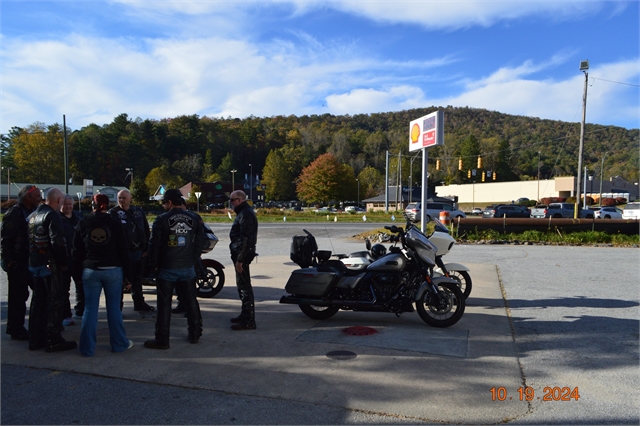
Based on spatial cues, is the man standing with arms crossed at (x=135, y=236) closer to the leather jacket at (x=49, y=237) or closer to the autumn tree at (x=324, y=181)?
the leather jacket at (x=49, y=237)

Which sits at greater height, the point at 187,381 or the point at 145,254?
the point at 145,254

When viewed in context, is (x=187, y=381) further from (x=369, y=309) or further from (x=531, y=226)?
(x=531, y=226)

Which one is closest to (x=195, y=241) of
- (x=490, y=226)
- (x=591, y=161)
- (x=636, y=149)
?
(x=490, y=226)

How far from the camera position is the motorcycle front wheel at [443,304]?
6750 mm

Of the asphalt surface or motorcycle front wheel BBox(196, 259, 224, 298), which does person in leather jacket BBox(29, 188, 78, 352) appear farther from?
motorcycle front wheel BBox(196, 259, 224, 298)

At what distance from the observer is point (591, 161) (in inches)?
4589

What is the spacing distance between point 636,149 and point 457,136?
42332mm

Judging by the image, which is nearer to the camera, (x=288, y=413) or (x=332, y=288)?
(x=288, y=413)

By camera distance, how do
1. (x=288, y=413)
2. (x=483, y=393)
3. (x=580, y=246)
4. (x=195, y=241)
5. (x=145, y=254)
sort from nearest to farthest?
1. (x=288, y=413)
2. (x=483, y=393)
3. (x=195, y=241)
4. (x=145, y=254)
5. (x=580, y=246)

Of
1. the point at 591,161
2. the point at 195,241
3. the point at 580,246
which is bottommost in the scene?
the point at 580,246

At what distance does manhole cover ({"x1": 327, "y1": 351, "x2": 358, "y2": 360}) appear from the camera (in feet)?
18.1

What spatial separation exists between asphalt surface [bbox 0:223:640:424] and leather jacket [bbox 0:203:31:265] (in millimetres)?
1092

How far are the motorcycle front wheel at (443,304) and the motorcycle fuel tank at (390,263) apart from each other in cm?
52

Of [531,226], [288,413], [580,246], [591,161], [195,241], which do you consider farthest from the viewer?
[591,161]
